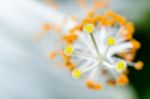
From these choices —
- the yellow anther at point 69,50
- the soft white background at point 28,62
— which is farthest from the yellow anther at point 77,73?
the soft white background at point 28,62

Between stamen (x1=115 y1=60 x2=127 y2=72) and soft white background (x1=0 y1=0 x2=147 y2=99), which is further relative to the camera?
soft white background (x1=0 y1=0 x2=147 y2=99)

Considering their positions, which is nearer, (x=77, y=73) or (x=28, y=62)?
A: (x=77, y=73)

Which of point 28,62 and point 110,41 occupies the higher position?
point 28,62

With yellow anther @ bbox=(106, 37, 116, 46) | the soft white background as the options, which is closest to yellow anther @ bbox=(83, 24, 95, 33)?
yellow anther @ bbox=(106, 37, 116, 46)

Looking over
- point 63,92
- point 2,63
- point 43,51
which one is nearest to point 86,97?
point 63,92

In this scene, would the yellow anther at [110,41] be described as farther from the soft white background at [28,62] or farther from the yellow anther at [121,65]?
the soft white background at [28,62]

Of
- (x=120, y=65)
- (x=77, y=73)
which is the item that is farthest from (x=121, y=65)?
(x=77, y=73)

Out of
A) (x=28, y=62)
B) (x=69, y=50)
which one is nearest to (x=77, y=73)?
(x=69, y=50)

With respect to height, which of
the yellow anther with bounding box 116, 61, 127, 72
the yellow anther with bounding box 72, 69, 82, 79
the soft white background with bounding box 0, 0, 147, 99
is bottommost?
the yellow anther with bounding box 116, 61, 127, 72

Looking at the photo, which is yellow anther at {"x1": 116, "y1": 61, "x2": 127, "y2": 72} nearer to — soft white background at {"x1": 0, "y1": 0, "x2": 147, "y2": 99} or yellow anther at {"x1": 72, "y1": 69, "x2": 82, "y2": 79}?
yellow anther at {"x1": 72, "y1": 69, "x2": 82, "y2": 79}

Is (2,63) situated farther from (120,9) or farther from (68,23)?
(120,9)

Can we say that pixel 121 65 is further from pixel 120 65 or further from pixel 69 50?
pixel 69 50
